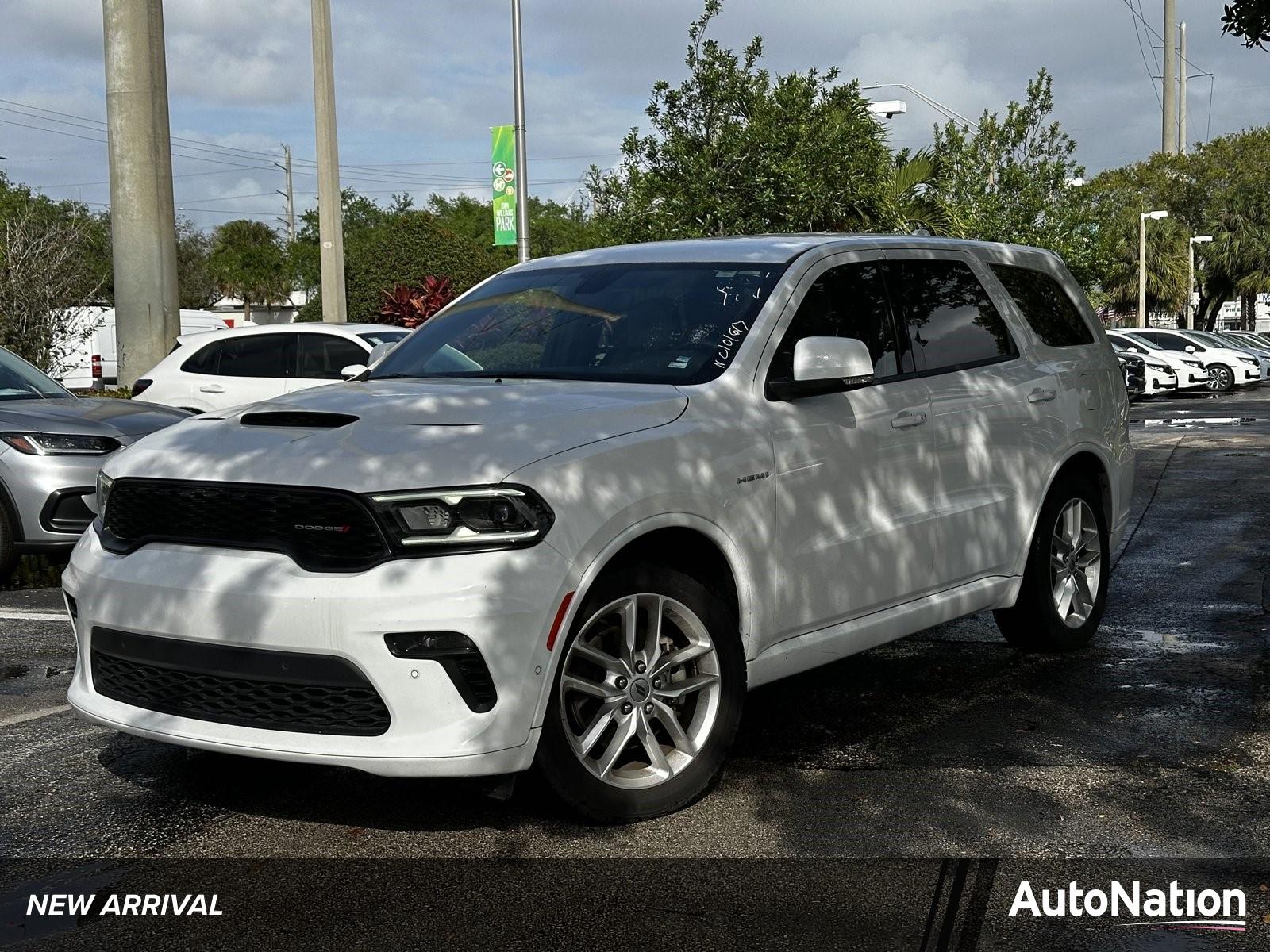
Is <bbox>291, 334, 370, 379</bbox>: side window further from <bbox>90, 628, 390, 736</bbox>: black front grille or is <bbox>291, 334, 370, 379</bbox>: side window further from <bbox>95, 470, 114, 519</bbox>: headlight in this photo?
<bbox>90, 628, 390, 736</bbox>: black front grille

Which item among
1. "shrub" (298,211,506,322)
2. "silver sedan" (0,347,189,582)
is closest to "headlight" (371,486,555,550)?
"silver sedan" (0,347,189,582)

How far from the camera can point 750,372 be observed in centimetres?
508

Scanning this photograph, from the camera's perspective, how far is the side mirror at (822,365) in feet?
16.5

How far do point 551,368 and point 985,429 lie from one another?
1845 millimetres

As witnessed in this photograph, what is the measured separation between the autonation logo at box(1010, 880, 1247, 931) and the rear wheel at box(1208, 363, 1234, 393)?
114 feet

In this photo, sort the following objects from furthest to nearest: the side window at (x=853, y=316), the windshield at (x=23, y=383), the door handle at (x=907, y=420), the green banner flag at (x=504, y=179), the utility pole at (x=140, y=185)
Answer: the green banner flag at (x=504, y=179) → the utility pole at (x=140, y=185) → the windshield at (x=23, y=383) → the door handle at (x=907, y=420) → the side window at (x=853, y=316)

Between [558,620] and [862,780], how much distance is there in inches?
55.9

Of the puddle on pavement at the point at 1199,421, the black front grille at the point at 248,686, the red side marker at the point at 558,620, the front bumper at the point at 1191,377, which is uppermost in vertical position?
the red side marker at the point at 558,620

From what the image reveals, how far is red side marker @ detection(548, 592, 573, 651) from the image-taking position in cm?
415

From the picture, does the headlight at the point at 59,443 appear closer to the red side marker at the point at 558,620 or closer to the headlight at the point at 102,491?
the headlight at the point at 102,491

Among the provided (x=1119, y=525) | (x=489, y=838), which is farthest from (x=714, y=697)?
(x=1119, y=525)

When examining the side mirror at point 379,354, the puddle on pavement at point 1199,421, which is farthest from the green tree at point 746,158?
the side mirror at point 379,354

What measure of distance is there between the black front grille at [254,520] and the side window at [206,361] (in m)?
10.2

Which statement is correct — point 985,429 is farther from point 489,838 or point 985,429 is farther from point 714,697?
point 489,838
